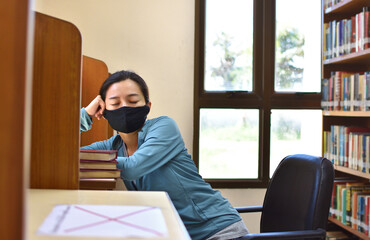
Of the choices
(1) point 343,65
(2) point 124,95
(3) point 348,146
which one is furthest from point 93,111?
(1) point 343,65

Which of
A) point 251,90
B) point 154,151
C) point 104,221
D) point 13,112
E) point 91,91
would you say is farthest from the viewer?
point 251,90

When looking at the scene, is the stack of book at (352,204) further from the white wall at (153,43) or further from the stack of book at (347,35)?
the stack of book at (347,35)

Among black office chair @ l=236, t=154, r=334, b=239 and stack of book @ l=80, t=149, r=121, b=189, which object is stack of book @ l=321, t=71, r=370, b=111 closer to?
black office chair @ l=236, t=154, r=334, b=239

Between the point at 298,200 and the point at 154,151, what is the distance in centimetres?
61

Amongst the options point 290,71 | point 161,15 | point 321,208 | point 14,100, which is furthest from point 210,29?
point 14,100

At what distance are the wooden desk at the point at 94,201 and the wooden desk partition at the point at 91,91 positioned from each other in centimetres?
128

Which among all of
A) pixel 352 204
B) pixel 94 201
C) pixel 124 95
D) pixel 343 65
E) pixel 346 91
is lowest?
pixel 352 204

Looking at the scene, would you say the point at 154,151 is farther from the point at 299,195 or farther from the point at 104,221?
the point at 104,221

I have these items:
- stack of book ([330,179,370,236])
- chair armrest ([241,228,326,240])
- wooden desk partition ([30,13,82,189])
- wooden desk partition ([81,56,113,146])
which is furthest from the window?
wooden desk partition ([30,13,82,189])

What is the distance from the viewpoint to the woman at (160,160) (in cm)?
141

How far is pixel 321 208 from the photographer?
1.47 m

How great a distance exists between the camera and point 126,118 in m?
1.49

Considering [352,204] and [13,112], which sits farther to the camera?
[352,204]

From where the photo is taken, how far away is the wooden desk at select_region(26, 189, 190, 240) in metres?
0.52
